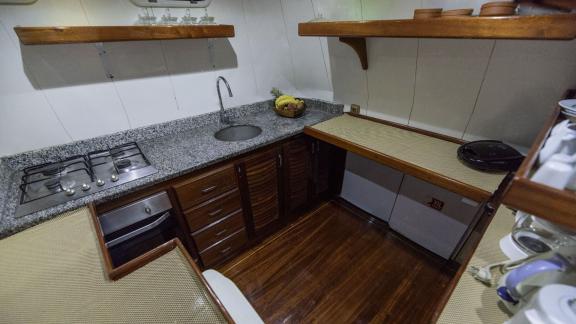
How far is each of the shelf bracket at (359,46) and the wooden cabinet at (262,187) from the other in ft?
2.62

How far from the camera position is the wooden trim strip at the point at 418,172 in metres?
0.96

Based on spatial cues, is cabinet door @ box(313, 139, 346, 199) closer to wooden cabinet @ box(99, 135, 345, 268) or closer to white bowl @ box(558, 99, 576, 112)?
wooden cabinet @ box(99, 135, 345, 268)

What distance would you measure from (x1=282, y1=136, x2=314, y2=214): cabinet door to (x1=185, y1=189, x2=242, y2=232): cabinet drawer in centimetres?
41

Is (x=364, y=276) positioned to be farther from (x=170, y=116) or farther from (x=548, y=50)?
(x=170, y=116)

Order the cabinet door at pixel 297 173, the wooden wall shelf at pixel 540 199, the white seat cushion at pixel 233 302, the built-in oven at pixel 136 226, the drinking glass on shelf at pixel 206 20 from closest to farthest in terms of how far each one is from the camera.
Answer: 1. the wooden wall shelf at pixel 540 199
2. the white seat cushion at pixel 233 302
3. the built-in oven at pixel 136 226
4. the drinking glass on shelf at pixel 206 20
5. the cabinet door at pixel 297 173

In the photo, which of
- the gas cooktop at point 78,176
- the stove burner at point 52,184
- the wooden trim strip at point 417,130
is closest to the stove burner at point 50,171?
the gas cooktop at point 78,176

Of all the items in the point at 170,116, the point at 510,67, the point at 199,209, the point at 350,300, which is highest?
the point at 510,67

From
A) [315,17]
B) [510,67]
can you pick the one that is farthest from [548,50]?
A: [315,17]

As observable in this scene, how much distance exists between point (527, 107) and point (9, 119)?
2.45m

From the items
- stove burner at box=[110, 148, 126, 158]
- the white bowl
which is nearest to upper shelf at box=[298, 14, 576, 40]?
the white bowl

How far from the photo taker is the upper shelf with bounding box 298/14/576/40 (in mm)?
695

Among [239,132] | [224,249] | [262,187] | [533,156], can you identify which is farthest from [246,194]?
[533,156]

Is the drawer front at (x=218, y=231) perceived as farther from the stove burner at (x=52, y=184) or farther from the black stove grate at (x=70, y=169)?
the stove burner at (x=52, y=184)

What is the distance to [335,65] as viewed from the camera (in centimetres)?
174
